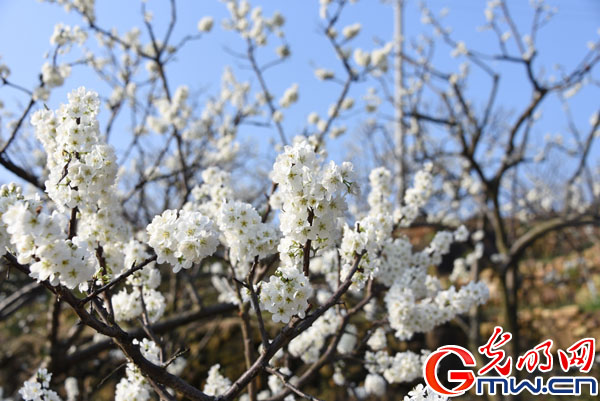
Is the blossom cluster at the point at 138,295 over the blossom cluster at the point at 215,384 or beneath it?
over

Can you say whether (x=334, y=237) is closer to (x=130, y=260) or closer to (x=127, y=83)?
(x=130, y=260)

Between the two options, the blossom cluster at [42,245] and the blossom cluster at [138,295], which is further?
the blossom cluster at [138,295]

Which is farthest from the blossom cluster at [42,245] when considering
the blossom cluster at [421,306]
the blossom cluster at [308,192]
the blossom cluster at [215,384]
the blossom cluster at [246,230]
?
the blossom cluster at [421,306]

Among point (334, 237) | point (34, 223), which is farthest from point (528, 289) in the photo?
point (34, 223)

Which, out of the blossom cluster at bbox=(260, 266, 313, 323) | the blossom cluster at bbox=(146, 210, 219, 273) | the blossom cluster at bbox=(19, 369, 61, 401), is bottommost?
the blossom cluster at bbox=(19, 369, 61, 401)

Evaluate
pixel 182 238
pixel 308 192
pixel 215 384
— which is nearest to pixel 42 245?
pixel 182 238

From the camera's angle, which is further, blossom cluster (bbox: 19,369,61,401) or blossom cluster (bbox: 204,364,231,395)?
blossom cluster (bbox: 204,364,231,395)

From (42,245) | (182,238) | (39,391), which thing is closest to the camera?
(42,245)

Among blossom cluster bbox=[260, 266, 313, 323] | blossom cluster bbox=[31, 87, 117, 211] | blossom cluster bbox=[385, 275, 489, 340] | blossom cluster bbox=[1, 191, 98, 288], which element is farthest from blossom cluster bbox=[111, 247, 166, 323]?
blossom cluster bbox=[385, 275, 489, 340]

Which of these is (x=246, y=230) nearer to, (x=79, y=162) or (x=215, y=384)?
(x=79, y=162)

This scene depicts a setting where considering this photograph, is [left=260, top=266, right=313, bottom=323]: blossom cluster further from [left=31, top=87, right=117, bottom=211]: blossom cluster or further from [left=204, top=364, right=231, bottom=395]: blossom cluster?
[left=204, top=364, right=231, bottom=395]: blossom cluster

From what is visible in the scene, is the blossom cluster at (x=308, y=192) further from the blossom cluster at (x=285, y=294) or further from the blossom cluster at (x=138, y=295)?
the blossom cluster at (x=138, y=295)

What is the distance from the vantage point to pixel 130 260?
219cm

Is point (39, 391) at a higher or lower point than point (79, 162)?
lower
